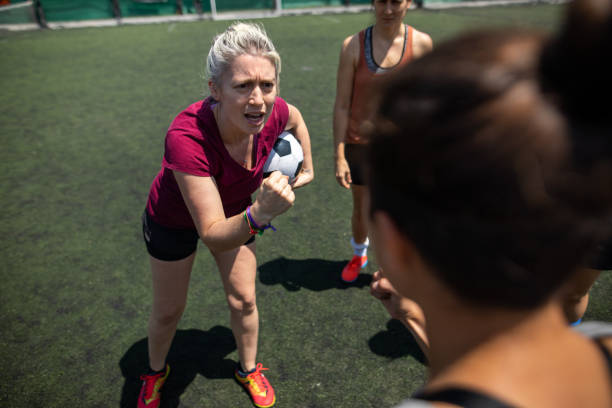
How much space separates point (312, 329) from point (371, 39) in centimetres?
224

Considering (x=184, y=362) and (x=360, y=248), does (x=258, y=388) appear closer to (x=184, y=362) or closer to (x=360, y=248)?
(x=184, y=362)

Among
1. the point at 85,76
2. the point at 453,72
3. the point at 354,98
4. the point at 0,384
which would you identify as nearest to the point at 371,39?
the point at 354,98

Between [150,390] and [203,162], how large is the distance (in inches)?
65.5

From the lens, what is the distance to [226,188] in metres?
2.34

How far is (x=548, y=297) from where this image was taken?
0.82 meters

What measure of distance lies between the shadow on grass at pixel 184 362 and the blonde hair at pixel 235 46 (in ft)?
6.57

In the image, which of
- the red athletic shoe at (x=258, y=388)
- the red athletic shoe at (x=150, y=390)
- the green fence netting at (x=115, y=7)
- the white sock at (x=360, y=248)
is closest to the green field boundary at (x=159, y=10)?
the green fence netting at (x=115, y=7)

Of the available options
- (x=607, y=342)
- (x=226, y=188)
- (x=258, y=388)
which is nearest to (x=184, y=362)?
(x=258, y=388)

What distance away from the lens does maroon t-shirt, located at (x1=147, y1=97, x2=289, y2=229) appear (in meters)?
2.06

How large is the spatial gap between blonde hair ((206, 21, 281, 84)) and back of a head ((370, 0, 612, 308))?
4.89ft

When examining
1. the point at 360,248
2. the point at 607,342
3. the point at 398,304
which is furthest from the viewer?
the point at 360,248

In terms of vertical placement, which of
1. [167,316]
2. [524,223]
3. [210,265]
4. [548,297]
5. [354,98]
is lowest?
[210,265]

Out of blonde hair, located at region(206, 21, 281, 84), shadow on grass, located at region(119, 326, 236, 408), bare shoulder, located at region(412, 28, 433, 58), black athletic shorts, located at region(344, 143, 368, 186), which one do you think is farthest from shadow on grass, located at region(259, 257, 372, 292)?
blonde hair, located at region(206, 21, 281, 84)

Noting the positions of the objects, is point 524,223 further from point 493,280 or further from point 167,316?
point 167,316
